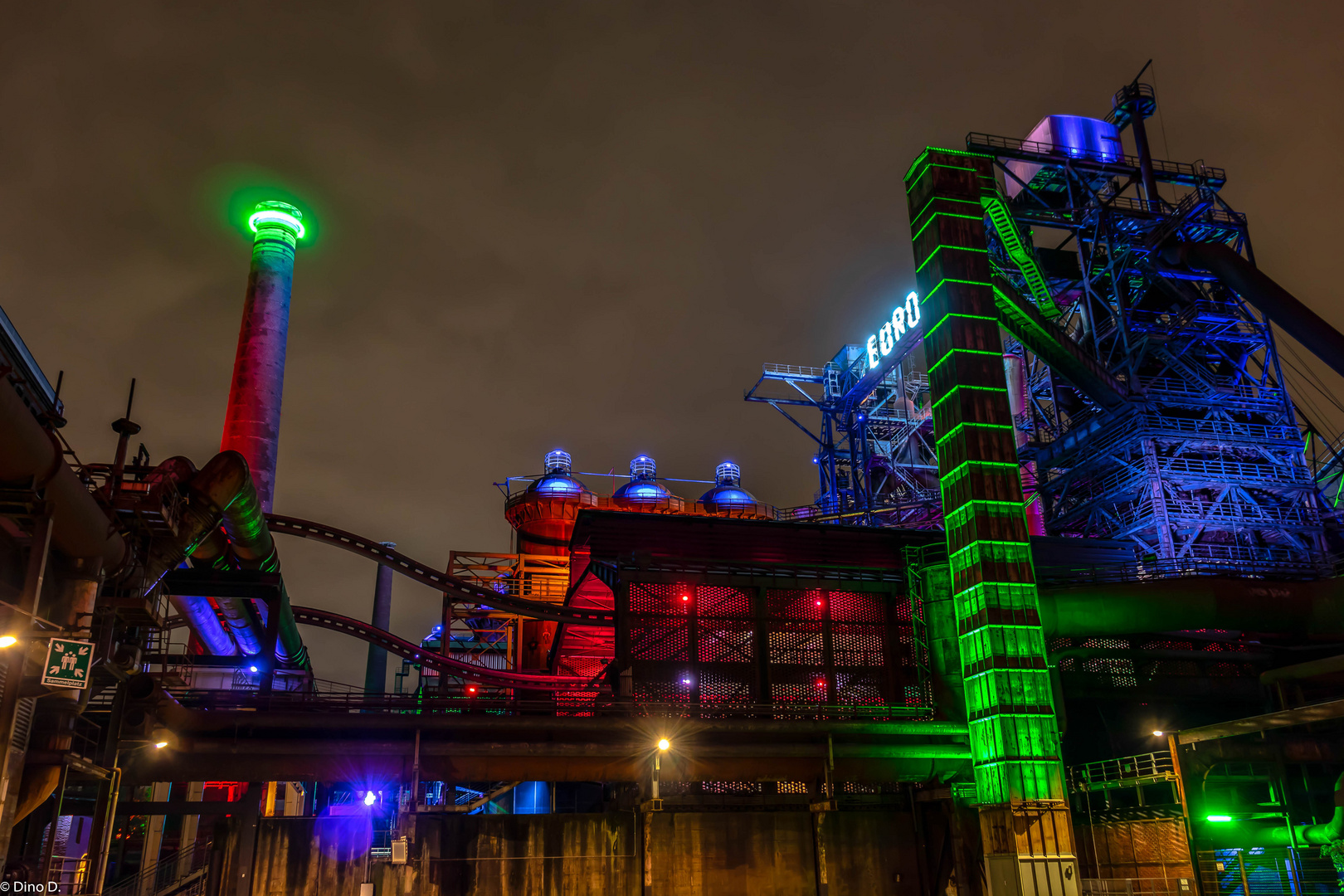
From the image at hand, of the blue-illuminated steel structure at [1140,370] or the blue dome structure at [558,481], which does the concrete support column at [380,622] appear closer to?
the blue dome structure at [558,481]

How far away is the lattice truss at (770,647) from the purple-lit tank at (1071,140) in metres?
30.6

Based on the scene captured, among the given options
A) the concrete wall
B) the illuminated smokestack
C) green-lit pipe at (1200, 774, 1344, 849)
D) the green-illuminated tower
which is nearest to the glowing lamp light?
the illuminated smokestack

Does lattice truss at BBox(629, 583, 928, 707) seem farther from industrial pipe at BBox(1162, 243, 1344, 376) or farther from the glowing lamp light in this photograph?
the glowing lamp light

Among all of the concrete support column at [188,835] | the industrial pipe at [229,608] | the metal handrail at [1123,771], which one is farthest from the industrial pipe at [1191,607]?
the concrete support column at [188,835]

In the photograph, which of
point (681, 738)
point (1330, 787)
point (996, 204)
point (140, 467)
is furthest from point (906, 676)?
point (140, 467)

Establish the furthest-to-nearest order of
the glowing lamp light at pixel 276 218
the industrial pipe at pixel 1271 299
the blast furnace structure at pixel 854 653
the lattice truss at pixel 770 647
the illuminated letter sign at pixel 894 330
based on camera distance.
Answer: the illuminated letter sign at pixel 894 330 → the glowing lamp light at pixel 276 218 → the industrial pipe at pixel 1271 299 → the lattice truss at pixel 770 647 → the blast furnace structure at pixel 854 653

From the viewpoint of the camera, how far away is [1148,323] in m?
53.8

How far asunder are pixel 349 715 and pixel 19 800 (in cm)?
952

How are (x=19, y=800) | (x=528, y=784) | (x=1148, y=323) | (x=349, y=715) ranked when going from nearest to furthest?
(x=19, y=800) < (x=349, y=715) < (x=528, y=784) < (x=1148, y=323)

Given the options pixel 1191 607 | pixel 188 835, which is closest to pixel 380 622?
pixel 188 835

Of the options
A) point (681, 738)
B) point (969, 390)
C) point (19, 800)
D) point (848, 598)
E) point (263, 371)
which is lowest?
point (19, 800)

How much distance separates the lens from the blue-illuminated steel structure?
1903 inches

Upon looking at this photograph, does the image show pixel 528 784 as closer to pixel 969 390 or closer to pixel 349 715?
pixel 349 715

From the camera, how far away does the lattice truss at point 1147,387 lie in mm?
48375
